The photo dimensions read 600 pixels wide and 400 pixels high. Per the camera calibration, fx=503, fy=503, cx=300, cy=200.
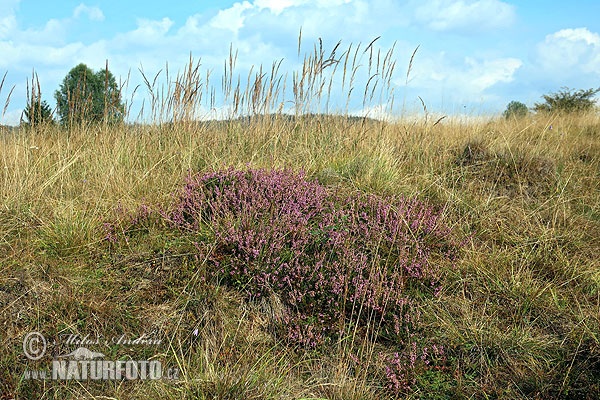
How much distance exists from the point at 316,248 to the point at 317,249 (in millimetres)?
36

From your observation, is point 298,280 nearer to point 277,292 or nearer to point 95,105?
point 277,292

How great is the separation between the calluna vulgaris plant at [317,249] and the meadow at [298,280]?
0.06ft

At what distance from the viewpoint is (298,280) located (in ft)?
10.8

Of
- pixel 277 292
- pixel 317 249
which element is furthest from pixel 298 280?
pixel 317 249

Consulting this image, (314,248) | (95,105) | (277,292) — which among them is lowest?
(277,292)

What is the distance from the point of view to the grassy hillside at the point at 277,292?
9.29 feet

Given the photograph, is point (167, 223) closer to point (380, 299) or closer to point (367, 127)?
point (380, 299)

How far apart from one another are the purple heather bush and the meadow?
0.02 metres

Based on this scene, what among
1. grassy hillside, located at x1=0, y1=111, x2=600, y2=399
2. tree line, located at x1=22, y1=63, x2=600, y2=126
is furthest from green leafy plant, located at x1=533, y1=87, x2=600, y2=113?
grassy hillside, located at x1=0, y1=111, x2=600, y2=399

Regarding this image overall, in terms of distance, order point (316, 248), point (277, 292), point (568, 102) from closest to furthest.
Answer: point (277, 292) < point (316, 248) < point (568, 102)

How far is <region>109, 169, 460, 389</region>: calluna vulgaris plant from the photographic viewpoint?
3180 millimetres

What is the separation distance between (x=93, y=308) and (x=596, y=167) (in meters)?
5.79

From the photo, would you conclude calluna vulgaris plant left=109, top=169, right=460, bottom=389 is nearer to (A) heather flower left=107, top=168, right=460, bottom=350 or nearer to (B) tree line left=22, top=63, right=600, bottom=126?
(A) heather flower left=107, top=168, right=460, bottom=350

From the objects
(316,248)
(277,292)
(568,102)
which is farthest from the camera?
(568,102)
